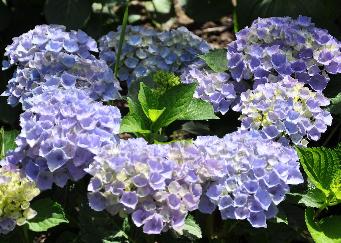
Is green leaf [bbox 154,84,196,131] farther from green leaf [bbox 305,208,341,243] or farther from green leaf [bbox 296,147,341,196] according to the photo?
green leaf [bbox 305,208,341,243]

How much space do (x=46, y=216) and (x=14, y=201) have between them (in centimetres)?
11

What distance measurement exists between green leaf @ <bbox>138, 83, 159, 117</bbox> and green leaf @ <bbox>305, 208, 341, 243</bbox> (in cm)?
52

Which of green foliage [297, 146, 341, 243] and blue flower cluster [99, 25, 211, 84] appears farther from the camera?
blue flower cluster [99, 25, 211, 84]

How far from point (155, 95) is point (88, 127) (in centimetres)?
31

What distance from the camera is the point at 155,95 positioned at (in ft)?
6.98

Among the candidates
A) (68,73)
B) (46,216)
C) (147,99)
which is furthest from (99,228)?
(68,73)

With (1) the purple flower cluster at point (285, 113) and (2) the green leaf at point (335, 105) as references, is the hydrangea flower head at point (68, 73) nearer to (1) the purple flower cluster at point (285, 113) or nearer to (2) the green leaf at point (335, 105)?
(1) the purple flower cluster at point (285, 113)

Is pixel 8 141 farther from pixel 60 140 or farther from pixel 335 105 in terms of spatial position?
pixel 335 105

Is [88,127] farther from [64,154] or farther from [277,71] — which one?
[277,71]

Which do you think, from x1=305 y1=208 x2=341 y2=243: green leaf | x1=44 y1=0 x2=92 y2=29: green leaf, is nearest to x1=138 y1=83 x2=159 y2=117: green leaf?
x1=305 y1=208 x2=341 y2=243: green leaf

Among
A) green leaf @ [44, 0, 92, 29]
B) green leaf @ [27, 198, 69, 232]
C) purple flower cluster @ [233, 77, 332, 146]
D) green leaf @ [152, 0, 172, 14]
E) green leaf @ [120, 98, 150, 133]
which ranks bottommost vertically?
green leaf @ [152, 0, 172, 14]

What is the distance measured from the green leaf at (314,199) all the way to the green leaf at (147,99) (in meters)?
0.49

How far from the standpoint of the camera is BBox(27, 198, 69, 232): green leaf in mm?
1823

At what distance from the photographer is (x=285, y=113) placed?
2.03 m
